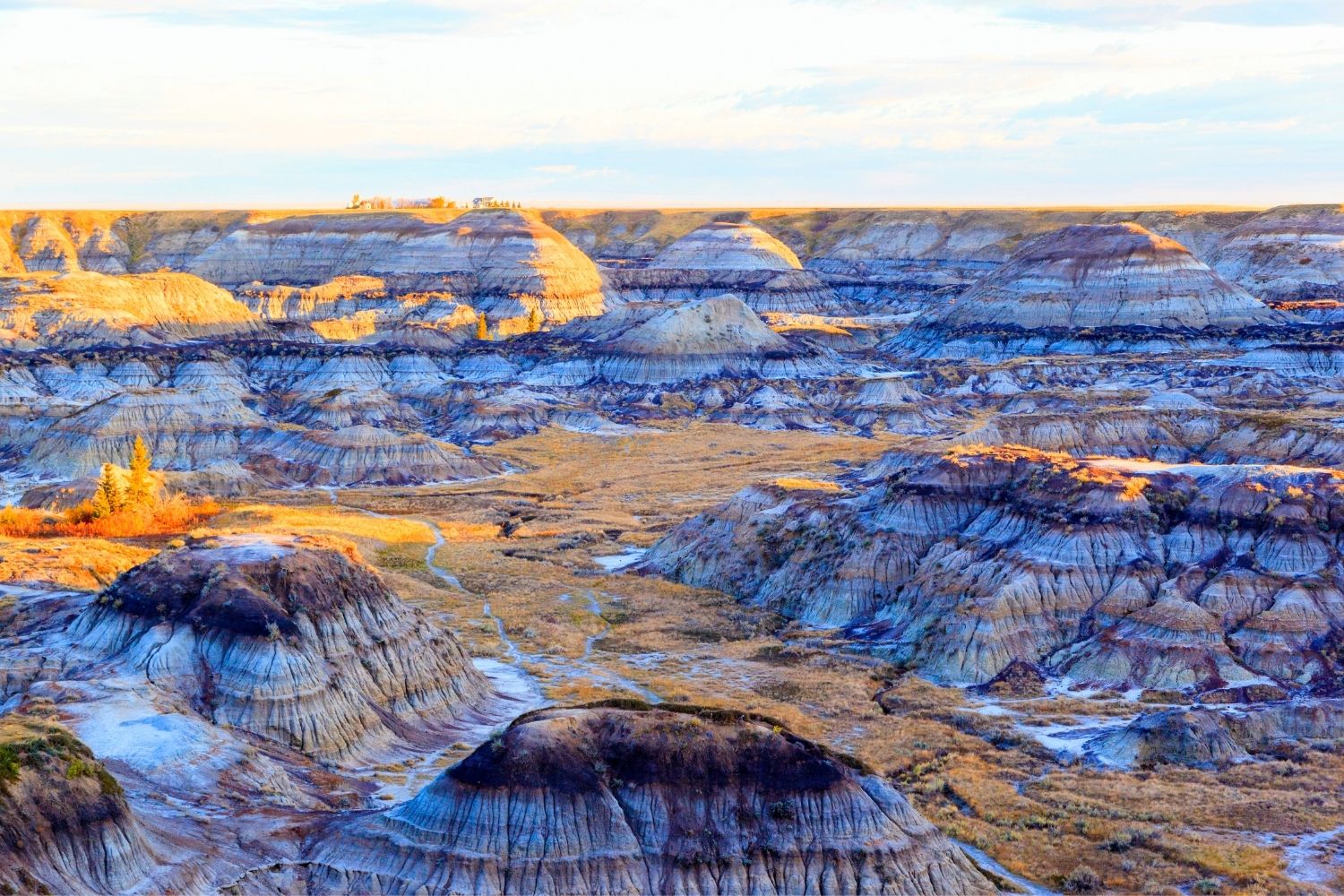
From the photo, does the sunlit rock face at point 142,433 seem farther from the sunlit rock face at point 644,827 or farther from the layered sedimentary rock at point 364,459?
the sunlit rock face at point 644,827

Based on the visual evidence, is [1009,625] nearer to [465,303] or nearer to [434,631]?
[434,631]

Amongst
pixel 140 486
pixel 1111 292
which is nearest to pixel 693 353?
pixel 1111 292

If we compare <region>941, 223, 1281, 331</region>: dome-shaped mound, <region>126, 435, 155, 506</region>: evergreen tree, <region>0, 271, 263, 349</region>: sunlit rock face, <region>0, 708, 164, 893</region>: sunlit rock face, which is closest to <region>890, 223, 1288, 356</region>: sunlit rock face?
<region>941, 223, 1281, 331</region>: dome-shaped mound

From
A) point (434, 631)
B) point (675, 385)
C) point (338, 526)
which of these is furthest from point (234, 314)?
point (434, 631)

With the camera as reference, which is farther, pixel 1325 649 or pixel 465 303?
pixel 465 303

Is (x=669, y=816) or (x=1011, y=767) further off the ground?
(x=669, y=816)

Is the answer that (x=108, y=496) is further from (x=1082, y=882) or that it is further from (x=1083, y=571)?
(x=1082, y=882)

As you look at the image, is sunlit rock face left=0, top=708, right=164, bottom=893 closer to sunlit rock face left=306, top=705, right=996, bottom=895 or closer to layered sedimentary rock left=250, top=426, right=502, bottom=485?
sunlit rock face left=306, top=705, right=996, bottom=895

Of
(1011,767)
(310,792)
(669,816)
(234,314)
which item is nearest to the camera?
(669,816)
